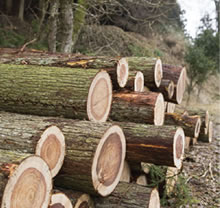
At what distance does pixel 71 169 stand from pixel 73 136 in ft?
0.94

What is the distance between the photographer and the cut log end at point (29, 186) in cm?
166

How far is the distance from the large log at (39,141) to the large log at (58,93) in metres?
0.57

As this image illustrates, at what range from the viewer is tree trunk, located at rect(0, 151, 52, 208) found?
5.43 feet

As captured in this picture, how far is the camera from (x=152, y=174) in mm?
3445

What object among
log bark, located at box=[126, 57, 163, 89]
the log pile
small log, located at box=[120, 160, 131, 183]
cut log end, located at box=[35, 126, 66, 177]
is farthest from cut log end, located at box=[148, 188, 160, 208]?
log bark, located at box=[126, 57, 163, 89]

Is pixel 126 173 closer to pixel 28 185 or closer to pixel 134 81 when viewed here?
pixel 134 81

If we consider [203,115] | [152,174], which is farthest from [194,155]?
[152,174]

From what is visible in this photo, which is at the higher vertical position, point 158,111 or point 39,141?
point 158,111

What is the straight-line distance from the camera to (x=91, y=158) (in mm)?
2246

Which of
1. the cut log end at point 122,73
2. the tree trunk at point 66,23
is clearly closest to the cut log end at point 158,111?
the cut log end at point 122,73

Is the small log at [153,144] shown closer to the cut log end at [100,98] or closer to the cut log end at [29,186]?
the cut log end at [100,98]

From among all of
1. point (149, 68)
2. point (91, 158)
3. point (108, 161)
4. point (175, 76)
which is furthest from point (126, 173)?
point (175, 76)

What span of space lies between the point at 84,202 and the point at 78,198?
12 cm

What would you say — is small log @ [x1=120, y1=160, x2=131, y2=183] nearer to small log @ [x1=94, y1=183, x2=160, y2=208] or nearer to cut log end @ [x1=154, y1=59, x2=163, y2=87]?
small log @ [x1=94, y1=183, x2=160, y2=208]
